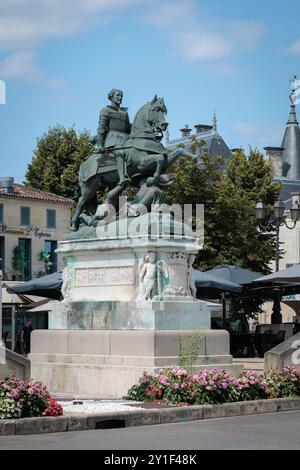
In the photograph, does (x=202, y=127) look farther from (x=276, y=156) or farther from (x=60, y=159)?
(x=60, y=159)

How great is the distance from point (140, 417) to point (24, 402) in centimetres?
167

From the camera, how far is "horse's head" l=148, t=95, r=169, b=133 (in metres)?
18.7

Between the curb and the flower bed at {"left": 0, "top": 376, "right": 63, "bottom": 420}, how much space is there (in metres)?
0.22

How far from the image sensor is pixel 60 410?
42.5ft

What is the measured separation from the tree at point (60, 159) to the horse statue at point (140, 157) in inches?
1330

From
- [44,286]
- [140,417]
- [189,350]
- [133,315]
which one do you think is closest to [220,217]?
[44,286]

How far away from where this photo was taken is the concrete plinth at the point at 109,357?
16734 millimetres

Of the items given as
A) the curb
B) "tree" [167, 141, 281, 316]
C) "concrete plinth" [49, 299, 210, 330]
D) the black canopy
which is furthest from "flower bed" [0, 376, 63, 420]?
"tree" [167, 141, 281, 316]

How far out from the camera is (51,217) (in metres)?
59.2

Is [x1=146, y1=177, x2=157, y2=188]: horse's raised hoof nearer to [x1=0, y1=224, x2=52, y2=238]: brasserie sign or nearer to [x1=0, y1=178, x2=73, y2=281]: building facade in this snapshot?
[x1=0, y1=178, x2=73, y2=281]: building facade
